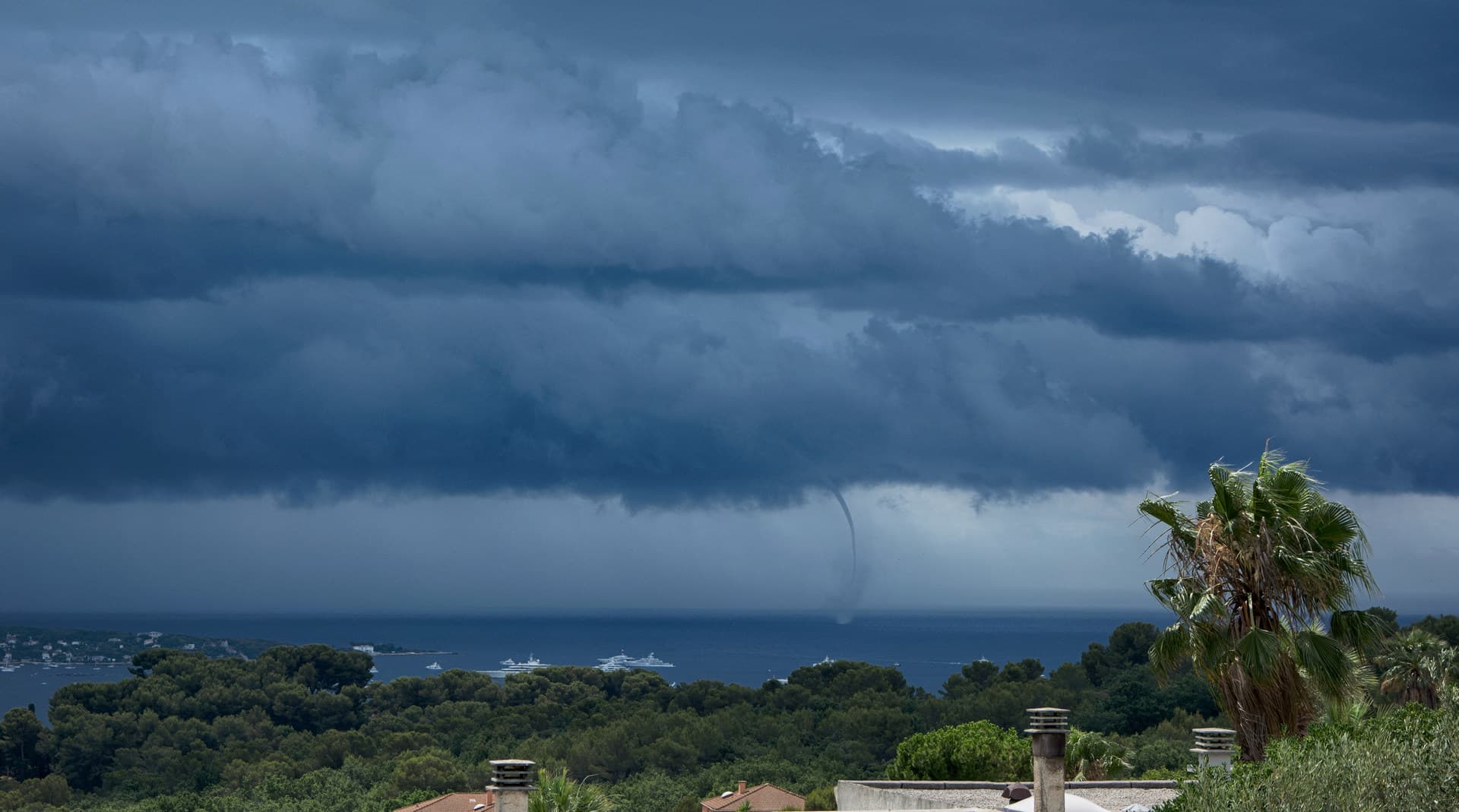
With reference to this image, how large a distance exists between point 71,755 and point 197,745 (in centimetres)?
810

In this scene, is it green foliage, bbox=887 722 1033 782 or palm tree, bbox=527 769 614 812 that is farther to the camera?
green foliage, bbox=887 722 1033 782

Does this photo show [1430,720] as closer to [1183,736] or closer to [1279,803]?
[1279,803]

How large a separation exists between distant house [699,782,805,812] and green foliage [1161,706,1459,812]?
3583 centimetres

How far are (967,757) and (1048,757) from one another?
56.1ft

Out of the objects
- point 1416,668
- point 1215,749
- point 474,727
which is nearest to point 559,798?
point 1215,749

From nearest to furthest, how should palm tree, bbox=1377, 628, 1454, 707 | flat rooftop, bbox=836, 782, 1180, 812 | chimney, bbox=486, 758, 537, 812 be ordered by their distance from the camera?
chimney, bbox=486, 758, 537, 812, flat rooftop, bbox=836, 782, 1180, 812, palm tree, bbox=1377, 628, 1454, 707

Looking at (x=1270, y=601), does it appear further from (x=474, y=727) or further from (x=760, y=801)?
(x=474, y=727)

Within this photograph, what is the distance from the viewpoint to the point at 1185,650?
16984 mm

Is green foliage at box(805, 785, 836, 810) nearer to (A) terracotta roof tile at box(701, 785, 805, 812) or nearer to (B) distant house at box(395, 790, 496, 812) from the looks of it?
(A) terracotta roof tile at box(701, 785, 805, 812)

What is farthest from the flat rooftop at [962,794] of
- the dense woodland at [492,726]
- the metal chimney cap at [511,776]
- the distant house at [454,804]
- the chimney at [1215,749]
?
the dense woodland at [492,726]

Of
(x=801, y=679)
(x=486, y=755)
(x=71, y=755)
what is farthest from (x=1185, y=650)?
(x=71, y=755)

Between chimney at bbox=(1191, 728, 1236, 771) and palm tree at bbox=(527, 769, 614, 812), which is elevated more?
chimney at bbox=(1191, 728, 1236, 771)

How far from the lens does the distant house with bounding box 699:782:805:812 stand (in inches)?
1954

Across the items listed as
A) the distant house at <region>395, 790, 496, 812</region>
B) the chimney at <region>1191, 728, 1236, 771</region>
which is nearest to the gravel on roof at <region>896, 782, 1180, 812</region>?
the chimney at <region>1191, 728, 1236, 771</region>
